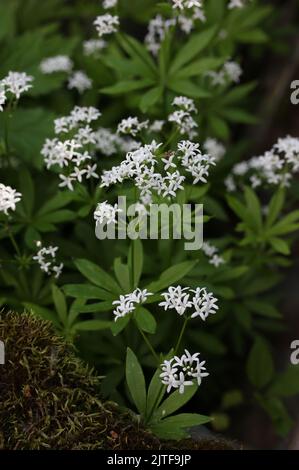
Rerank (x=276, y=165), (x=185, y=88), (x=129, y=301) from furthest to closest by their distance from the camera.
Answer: (x=185, y=88), (x=276, y=165), (x=129, y=301)

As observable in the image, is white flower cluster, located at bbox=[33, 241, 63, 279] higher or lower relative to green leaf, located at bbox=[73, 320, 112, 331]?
higher

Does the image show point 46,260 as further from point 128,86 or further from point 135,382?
point 128,86

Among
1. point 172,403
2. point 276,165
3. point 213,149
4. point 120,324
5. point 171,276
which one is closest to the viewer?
point 172,403

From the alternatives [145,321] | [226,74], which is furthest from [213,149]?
[145,321]

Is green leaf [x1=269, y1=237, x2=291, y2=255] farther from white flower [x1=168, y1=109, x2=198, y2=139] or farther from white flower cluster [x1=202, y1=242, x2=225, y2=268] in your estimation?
white flower [x1=168, y1=109, x2=198, y2=139]

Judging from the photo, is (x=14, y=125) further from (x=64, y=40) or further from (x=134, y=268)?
(x=134, y=268)

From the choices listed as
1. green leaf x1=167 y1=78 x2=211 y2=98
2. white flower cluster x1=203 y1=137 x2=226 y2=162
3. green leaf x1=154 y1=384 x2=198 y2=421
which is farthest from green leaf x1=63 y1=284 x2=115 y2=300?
white flower cluster x1=203 y1=137 x2=226 y2=162
